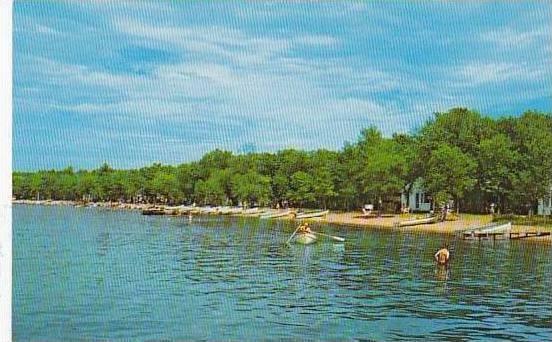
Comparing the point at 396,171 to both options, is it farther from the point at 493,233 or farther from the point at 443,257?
the point at 443,257

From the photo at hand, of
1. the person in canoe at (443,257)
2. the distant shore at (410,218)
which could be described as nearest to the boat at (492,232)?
the distant shore at (410,218)

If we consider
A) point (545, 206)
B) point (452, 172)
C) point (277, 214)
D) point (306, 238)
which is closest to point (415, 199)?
point (452, 172)

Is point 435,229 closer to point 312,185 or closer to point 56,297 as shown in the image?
point 312,185

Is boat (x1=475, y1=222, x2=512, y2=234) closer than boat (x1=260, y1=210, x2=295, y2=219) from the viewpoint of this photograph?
Yes

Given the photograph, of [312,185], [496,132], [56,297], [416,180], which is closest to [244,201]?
[312,185]

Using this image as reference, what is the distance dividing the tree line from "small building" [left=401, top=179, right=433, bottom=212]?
0.26 m

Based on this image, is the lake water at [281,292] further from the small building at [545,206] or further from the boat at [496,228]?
the small building at [545,206]

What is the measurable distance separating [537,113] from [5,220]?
80.3ft

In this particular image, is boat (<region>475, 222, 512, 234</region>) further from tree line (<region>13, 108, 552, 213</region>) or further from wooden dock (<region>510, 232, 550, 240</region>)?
tree line (<region>13, 108, 552, 213</region>)

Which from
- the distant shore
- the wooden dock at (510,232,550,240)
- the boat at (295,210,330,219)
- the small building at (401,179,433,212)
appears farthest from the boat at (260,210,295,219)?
the wooden dock at (510,232,550,240)

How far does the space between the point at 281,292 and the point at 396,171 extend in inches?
843

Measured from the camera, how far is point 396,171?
31.8 m

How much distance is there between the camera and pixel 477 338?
7.80 m

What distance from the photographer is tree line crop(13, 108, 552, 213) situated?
26.0 m
